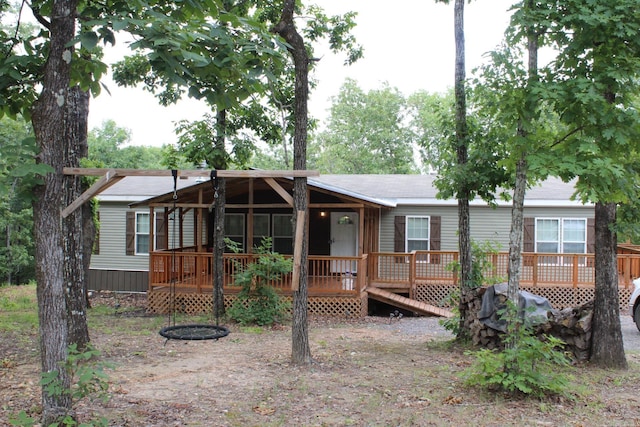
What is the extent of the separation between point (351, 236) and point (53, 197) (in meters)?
11.5

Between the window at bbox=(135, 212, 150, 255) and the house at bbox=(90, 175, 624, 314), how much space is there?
0.03 metres

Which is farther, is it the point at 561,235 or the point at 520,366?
the point at 561,235

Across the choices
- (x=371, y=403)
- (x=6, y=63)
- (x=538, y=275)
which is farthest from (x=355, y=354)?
(x=538, y=275)

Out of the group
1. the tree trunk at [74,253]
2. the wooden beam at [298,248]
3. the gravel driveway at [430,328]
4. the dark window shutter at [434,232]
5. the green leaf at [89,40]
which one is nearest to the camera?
the green leaf at [89,40]

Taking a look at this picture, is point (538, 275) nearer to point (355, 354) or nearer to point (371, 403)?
point (355, 354)

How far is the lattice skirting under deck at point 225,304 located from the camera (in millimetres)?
12086

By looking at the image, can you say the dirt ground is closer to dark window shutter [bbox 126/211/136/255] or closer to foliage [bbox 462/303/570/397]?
foliage [bbox 462/303/570/397]

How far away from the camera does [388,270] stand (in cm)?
1495

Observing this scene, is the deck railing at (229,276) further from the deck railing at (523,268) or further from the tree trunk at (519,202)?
the tree trunk at (519,202)

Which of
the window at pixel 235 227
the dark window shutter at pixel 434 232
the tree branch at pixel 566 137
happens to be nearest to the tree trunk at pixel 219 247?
Result: the window at pixel 235 227

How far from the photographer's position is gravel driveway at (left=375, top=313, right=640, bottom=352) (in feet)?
31.3

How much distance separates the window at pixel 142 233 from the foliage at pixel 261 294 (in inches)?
255

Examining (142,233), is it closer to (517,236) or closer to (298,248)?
(298,248)

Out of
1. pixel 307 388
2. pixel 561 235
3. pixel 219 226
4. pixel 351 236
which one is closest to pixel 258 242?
pixel 351 236
